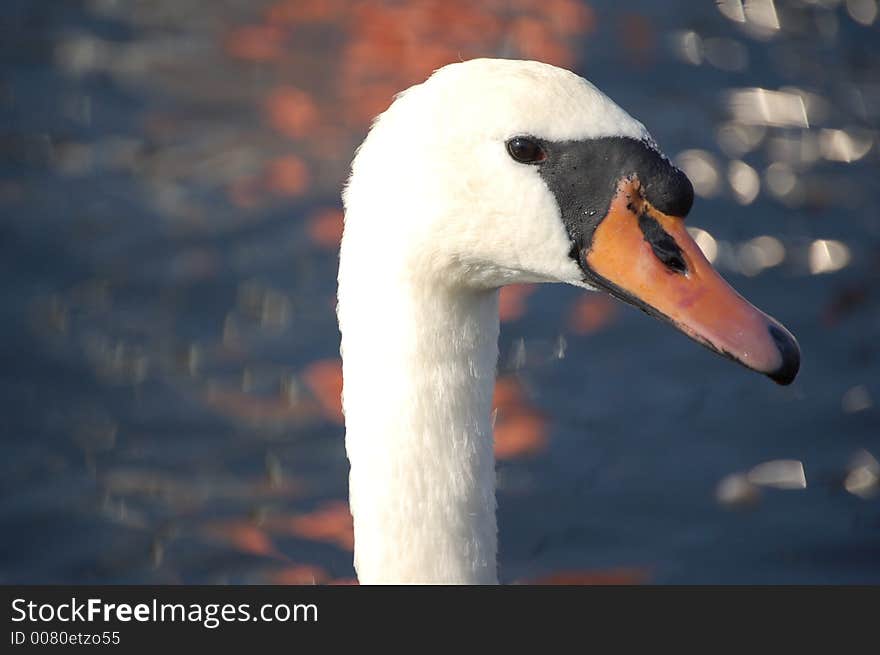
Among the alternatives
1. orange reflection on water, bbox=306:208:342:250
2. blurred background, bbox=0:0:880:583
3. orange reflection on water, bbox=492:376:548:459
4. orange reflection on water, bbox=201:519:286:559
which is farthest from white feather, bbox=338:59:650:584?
orange reflection on water, bbox=306:208:342:250

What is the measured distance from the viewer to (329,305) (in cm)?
741

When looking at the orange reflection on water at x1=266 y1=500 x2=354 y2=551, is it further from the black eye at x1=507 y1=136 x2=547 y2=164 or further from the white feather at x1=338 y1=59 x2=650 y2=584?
the black eye at x1=507 y1=136 x2=547 y2=164

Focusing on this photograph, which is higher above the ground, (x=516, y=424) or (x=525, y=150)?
(x=516, y=424)

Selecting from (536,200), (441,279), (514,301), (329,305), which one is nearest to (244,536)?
(329,305)

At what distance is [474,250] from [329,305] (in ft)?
14.3

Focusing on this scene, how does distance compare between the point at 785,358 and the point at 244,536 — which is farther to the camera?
the point at 244,536

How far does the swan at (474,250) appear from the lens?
9.90ft

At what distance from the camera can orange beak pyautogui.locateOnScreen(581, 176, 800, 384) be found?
308 cm

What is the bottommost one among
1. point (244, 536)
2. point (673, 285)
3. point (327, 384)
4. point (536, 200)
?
point (673, 285)

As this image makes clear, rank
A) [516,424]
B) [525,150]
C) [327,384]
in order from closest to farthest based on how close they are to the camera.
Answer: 1. [525,150]
2. [516,424]
3. [327,384]

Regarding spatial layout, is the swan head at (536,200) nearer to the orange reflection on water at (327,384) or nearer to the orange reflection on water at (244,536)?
the orange reflection on water at (244,536)

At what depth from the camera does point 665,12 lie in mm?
9539

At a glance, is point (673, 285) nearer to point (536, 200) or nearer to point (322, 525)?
point (536, 200)

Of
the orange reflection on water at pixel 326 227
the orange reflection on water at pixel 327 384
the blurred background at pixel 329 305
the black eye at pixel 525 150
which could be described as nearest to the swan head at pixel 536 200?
the black eye at pixel 525 150
